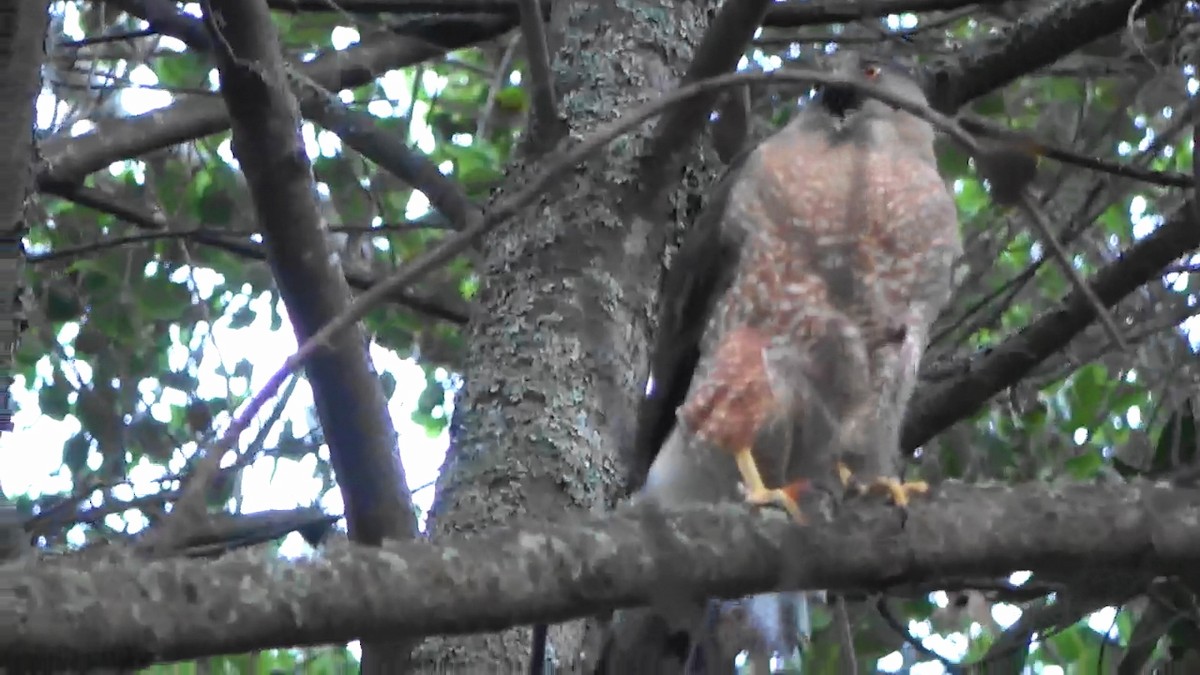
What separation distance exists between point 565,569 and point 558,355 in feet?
3.69

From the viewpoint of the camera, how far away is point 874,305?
302 centimetres

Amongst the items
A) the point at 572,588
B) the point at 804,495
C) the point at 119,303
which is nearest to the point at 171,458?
the point at 119,303

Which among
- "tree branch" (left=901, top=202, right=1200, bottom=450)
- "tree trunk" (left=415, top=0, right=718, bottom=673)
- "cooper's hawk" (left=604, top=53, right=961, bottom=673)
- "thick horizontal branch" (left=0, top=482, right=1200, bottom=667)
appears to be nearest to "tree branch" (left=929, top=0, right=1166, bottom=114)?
"cooper's hawk" (left=604, top=53, right=961, bottom=673)

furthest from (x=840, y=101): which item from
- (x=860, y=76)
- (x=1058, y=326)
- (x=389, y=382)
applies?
(x=389, y=382)

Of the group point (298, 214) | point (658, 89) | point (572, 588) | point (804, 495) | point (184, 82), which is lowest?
point (572, 588)

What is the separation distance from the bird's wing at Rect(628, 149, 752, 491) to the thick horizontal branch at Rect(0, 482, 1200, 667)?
1167 millimetres

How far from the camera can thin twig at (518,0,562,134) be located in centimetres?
244

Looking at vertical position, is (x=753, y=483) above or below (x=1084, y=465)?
below

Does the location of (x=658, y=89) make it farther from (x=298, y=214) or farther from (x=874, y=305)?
(x=298, y=214)

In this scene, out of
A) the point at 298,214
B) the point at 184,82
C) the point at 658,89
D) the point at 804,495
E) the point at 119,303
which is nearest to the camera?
the point at 298,214

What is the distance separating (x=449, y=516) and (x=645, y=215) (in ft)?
2.35

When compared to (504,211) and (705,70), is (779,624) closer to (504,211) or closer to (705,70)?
(705,70)

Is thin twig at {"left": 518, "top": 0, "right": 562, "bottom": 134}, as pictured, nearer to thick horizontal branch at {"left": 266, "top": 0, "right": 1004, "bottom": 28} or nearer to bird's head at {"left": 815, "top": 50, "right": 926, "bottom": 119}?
thick horizontal branch at {"left": 266, "top": 0, "right": 1004, "bottom": 28}

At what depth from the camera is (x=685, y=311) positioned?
3.22 m
